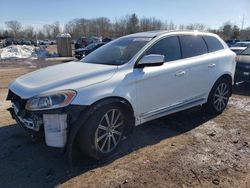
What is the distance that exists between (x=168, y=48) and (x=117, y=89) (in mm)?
1448

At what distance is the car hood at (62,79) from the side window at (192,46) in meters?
1.62

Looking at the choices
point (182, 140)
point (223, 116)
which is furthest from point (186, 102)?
point (223, 116)

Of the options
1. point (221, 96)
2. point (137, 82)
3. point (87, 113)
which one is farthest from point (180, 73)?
point (87, 113)

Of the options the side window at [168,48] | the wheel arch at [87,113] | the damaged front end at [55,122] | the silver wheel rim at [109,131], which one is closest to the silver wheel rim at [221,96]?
the side window at [168,48]

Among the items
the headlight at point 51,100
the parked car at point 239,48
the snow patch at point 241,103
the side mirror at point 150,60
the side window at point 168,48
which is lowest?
the snow patch at point 241,103

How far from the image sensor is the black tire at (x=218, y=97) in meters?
5.37

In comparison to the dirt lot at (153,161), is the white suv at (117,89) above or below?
above

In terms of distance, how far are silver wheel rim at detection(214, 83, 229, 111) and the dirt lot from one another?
1.78 ft

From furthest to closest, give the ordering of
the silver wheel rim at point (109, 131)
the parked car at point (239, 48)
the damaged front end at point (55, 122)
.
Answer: the parked car at point (239, 48) → the silver wheel rim at point (109, 131) → the damaged front end at point (55, 122)

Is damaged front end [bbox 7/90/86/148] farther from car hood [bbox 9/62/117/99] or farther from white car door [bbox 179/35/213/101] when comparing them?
white car door [bbox 179/35/213/101]

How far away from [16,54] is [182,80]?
23.6m

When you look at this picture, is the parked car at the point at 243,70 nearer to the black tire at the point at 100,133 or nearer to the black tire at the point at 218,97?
the black tire at the point at 218,97

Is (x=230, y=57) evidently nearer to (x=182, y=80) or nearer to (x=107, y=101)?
(x=182, y=80)

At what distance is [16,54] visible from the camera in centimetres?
2500
